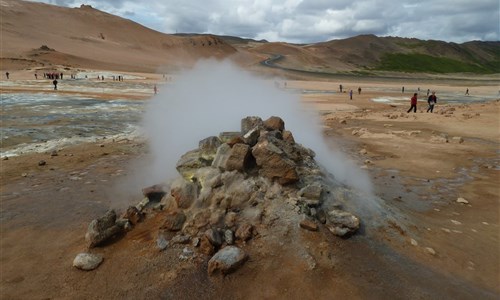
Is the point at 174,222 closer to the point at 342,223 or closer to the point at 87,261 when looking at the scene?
the point at 87,261

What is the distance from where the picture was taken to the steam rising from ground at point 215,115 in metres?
7.58

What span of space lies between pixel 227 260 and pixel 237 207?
3.08ft

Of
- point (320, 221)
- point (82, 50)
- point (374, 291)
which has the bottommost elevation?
point (374, 291)

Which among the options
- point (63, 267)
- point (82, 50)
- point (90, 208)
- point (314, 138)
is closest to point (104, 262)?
point (63, 267)

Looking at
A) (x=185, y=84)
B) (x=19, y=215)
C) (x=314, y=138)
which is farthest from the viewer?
(x=185, y=84)

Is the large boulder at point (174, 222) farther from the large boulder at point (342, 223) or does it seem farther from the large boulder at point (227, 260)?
the large boulder at point (342, 223)

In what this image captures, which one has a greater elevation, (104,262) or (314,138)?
(314,138)

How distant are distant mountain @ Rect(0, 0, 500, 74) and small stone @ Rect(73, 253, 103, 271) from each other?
153ft

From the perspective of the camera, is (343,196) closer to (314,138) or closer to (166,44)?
(314,138)

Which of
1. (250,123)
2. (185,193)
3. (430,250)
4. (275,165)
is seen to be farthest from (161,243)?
(430,250)

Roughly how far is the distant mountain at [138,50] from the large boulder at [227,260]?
4756cm

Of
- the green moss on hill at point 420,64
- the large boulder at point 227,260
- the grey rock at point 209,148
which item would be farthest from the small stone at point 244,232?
the green moss on hill at point 420,64

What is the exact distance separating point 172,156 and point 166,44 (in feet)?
273

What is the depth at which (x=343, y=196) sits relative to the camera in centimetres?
539
